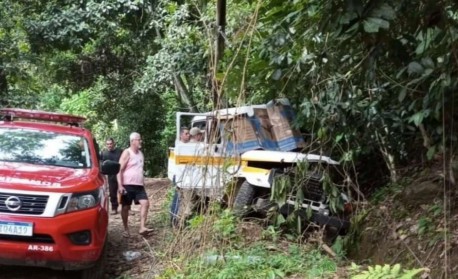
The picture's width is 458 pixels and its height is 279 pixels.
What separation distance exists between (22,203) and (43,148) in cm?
121

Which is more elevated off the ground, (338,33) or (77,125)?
(338,33)

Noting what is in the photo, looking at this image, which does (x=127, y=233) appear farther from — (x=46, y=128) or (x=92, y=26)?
(x=92, y=26)

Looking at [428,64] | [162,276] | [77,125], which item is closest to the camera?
[428,64]

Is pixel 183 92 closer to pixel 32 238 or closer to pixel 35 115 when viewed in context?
pixel 35 115

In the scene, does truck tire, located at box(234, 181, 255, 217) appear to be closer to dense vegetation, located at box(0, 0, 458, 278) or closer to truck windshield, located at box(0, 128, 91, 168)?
dense vegetation, located at box(0, 0, 458, 278)

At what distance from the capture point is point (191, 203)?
249 inches

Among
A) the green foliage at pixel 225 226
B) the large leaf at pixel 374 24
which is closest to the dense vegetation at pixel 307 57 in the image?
the large leaf at pixel 374 24

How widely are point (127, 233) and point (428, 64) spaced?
5.56 meters

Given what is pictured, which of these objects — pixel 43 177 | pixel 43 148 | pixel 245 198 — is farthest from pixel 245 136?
pixel 43 177

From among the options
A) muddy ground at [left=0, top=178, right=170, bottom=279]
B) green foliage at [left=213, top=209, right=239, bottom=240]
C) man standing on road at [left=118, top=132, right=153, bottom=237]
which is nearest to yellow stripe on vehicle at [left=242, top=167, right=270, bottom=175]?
green foliage at [left=213, top=209, right=239, bottom=240]

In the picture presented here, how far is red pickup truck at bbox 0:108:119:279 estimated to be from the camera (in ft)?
17.3

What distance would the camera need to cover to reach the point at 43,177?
18.4 feet

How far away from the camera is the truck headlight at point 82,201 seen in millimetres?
5471

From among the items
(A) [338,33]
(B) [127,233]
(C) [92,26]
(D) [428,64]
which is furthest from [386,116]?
(C) [92,26]
